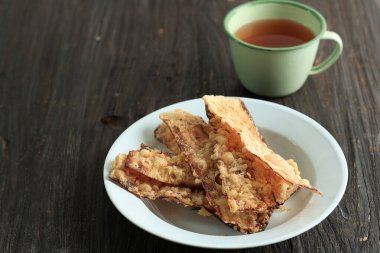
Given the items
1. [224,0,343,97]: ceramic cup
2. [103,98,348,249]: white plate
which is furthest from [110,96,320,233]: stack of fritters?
[224,0,343,97]: ceramic cup

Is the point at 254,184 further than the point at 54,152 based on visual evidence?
No

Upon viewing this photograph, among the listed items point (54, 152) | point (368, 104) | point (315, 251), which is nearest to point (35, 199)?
point (54, 152)

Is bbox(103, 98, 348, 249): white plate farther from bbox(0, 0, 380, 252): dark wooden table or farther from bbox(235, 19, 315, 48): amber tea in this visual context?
bbox(235, 19, 315, 48): amber tea

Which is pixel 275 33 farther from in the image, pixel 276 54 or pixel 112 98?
pixel 112 98

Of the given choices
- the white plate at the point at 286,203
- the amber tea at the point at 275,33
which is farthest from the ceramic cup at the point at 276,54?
the white plate at the point at 286,203

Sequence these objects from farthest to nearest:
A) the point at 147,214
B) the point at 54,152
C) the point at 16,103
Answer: the point at 16,103 → the point at 54,152 → the point at 147,214

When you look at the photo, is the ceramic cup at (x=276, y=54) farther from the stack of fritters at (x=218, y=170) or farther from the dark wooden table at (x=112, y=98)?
the stack of fritters at (x=218, y=170)

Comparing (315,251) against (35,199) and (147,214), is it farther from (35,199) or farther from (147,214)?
(35,199)

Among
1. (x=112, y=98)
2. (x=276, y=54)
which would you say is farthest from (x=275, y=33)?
(x=112, y=98)
